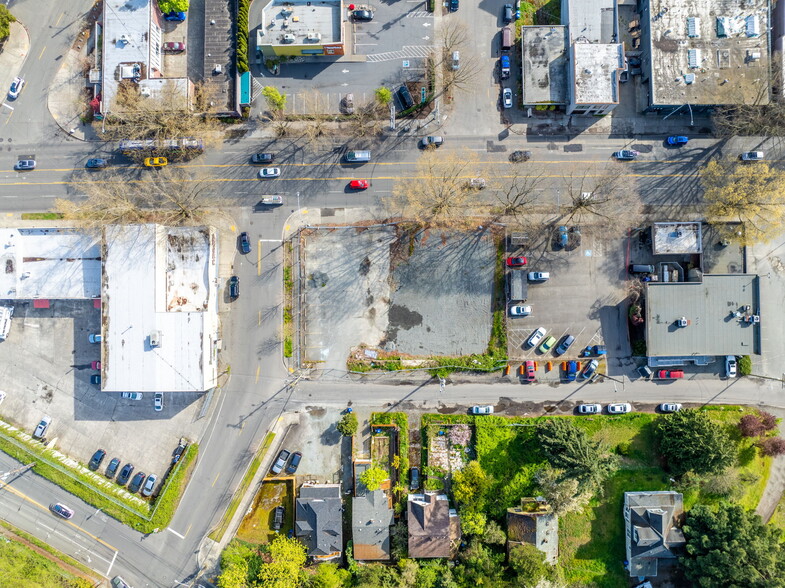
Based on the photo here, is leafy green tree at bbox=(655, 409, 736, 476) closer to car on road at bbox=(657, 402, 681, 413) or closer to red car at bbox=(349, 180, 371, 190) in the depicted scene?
car on road at bbox=(657, 402, 681, 413)

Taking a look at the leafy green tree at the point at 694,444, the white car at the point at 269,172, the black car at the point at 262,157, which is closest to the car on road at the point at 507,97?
the white car at the point at 269,172

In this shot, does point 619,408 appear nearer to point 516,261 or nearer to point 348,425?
point 516,261

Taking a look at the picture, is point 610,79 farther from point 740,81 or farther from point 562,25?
point 740,81

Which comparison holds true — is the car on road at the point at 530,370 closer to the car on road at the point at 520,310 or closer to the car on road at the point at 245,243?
the car on road at the point at 520,310

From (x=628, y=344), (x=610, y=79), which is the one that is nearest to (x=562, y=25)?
(x=610, y=79)

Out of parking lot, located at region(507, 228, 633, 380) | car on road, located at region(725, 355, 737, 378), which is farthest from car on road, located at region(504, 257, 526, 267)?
car on road, located at region(725, 355, 737, 378)
